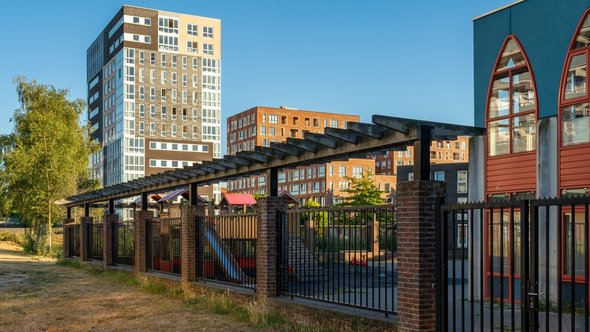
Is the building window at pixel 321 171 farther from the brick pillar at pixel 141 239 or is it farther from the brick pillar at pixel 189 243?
the brick pillar at pixel 189 243

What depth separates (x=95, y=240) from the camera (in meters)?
30.7

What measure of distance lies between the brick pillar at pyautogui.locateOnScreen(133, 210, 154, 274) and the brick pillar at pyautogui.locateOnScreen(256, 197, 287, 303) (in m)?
8.88

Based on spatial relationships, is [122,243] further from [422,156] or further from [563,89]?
[422,156]

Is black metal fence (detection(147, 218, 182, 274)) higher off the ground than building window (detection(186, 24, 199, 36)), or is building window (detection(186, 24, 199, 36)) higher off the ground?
building window (detection(186, 24, 199, 36))

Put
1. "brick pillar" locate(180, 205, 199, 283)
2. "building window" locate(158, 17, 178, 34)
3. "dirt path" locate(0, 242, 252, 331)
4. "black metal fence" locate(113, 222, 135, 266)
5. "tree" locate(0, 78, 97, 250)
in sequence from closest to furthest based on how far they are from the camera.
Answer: "dirt path" locate(0, 242, 252, 331) → "brick pillar" locate(180, 205, 199, 283) → "black metal fence" locate(113, 222, 135, 266) → "tree" locate(0, 78, 97, 250) → "building window" locate(158, 17, 178, 34)

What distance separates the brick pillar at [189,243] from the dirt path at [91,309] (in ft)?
2.90

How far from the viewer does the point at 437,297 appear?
365 inches

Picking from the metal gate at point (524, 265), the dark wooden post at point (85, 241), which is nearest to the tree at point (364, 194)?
the dark wooden post at point (85, 241)

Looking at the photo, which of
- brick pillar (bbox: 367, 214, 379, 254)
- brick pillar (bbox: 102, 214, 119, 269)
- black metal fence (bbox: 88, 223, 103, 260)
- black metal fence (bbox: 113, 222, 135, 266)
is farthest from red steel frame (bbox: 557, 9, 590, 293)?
black metal fence (bbox: 88, 223, 103, 260)

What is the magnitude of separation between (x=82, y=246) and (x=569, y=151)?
77.7ft

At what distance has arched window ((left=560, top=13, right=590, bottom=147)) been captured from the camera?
14.4m

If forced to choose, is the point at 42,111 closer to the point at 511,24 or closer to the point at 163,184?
the point at 163,184

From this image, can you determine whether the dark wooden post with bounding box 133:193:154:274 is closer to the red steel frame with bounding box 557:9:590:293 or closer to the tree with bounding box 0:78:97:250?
the red steel frame with bounding box 557:9:590:293

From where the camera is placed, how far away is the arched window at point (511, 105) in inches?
619
